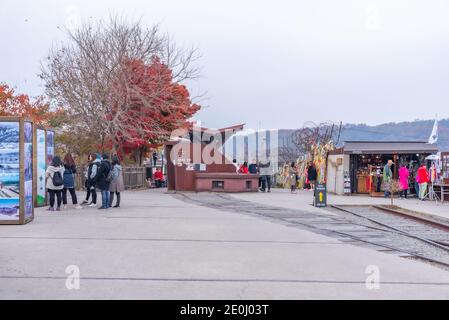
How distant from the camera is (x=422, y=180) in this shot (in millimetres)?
28016

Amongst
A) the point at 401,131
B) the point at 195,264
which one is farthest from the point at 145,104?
the point at 401,131

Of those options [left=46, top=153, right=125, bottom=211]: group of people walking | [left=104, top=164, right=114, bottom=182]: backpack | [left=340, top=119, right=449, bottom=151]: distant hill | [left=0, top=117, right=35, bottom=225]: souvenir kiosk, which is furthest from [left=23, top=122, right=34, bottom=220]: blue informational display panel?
[left=340, top=119, right=449, bottom=151]: distant hill

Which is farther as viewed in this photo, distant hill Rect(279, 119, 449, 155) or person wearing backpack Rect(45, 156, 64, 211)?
distant hill Rect(279, 119, 449, 155)

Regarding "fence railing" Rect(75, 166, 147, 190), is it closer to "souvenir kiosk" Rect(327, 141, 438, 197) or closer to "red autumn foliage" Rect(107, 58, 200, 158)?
"red autumn foliage" Rect(107, 58, 200, 158)

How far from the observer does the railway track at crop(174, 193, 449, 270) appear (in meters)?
12.0

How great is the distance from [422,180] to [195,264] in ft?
67.9

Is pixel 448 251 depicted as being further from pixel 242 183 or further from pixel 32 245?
pixel 242 183

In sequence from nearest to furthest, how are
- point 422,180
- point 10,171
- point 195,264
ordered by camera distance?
point 195,264 → point 10,171 → point 422,180

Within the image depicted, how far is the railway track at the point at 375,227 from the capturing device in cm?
1199

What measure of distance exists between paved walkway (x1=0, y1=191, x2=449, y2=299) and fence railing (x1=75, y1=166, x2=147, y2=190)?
59.9 feet

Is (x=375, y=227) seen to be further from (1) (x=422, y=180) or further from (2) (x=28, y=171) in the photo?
(1) (x=422, y=180)

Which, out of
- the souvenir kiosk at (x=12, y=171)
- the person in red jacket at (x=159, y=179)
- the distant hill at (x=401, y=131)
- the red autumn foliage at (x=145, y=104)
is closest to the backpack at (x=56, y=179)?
the souvenir kiosk at (x=12, y=171)

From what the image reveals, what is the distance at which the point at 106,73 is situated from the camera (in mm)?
36406
